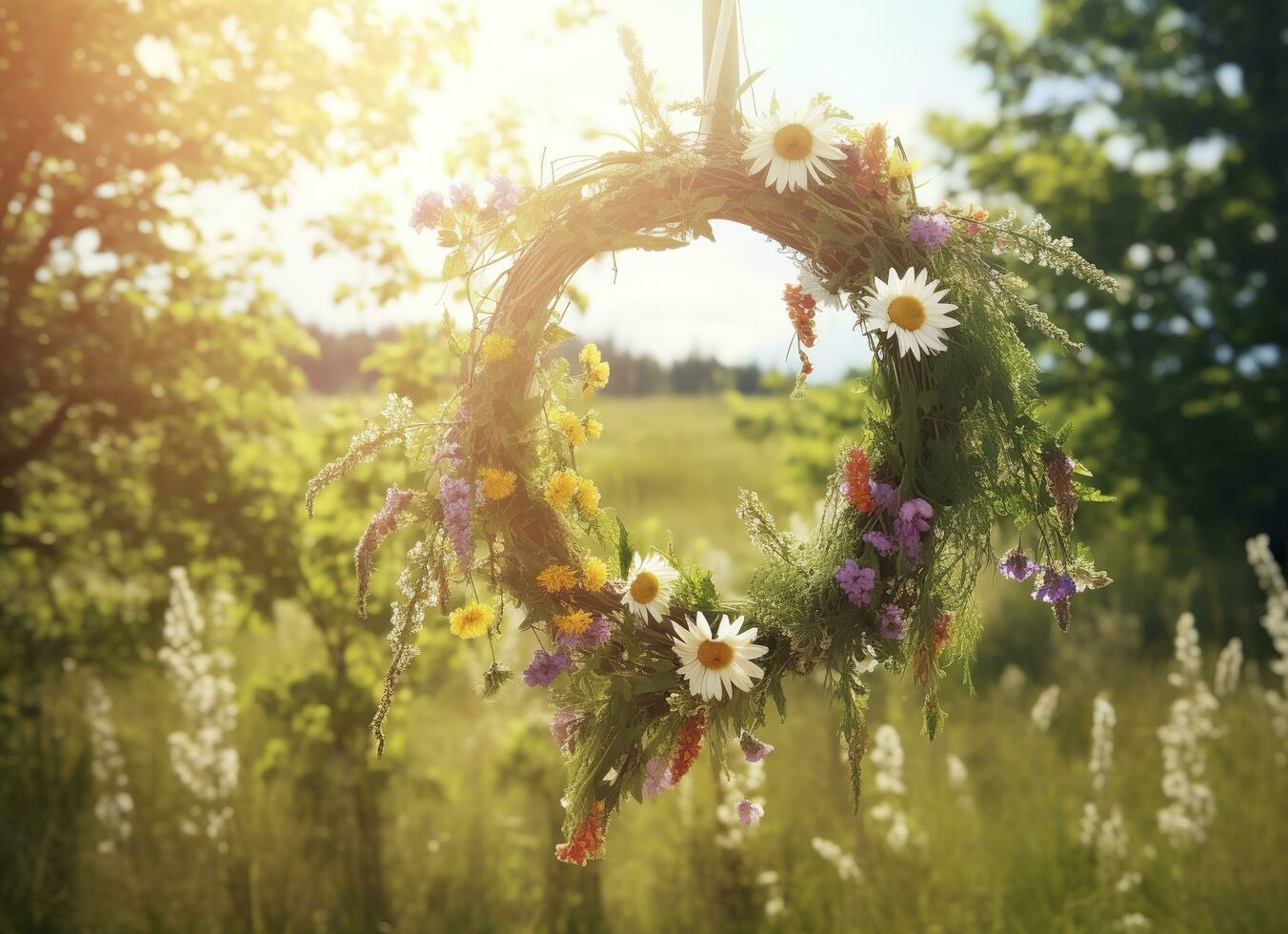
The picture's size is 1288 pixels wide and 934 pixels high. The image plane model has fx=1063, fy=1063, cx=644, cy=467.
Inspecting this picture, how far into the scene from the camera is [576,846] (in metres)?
2.04

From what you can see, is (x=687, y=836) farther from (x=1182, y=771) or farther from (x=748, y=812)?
(x=748, y=812)

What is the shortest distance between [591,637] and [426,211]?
906mm

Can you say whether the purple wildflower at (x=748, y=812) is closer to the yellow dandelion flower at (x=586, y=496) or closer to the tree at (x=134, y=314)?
the yellow dandelion flower at (x=586, y=496)

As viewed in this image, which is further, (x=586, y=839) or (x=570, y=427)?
(x=570, y=427)

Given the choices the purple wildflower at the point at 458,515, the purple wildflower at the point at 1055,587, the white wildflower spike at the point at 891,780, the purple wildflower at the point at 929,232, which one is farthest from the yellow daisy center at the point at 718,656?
the white wildflower spike at the point at 891,780

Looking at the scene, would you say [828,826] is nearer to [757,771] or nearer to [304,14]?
[757,771]

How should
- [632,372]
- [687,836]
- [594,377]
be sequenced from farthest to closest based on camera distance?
[632,372] → [687,836] → [594,377]

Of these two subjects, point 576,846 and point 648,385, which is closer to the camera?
point 576,846

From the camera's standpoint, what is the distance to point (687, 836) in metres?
4.39

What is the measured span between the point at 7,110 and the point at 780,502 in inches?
331

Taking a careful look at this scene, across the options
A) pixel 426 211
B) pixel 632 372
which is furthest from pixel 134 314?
pixel 632 372

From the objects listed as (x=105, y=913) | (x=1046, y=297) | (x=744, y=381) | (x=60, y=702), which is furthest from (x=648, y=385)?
(x=105, y=913)

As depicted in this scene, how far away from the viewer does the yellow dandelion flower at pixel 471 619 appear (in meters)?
2.02

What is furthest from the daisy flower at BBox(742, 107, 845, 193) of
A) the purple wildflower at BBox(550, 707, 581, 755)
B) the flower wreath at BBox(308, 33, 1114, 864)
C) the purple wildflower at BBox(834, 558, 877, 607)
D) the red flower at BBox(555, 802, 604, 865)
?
the red flower at BBox(555, 802, 604, 865)
